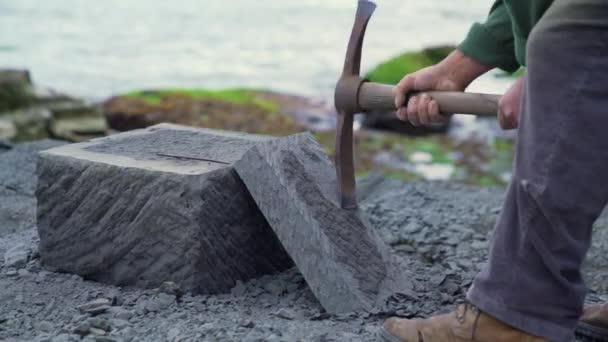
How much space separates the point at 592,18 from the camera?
198 centimetres

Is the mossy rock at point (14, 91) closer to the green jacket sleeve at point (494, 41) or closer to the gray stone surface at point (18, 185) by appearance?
the gray stone surface at point (18, 185)

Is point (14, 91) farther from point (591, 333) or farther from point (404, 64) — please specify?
point (591, 333)

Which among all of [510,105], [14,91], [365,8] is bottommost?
[14,91]

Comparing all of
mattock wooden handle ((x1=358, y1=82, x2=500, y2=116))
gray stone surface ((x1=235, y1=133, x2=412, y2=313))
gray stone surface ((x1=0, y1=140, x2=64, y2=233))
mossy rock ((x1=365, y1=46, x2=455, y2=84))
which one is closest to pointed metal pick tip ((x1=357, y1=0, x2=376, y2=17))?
mattock wooden handle ((x1=358, y1=82, x2=500, y2=116))

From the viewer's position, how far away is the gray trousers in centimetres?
201

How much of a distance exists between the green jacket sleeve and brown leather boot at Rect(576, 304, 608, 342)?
0.86 meters

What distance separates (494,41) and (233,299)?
1264 mm

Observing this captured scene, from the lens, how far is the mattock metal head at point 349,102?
112 inches

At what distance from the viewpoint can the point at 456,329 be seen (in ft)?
7.59

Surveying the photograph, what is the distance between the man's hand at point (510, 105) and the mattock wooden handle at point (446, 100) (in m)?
0.12

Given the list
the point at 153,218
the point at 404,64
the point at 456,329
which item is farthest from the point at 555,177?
the point at 404,64

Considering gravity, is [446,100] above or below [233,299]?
above

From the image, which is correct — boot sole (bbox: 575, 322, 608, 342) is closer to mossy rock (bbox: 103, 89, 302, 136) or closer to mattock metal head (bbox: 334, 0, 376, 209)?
mattock metal head (bbox: 334, 0, 376, 209)

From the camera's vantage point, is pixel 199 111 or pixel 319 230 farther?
pixel 199 111
